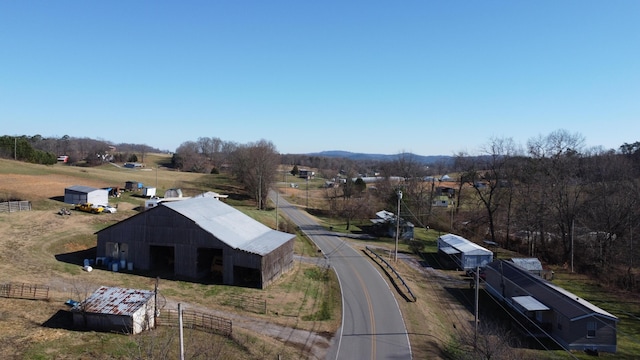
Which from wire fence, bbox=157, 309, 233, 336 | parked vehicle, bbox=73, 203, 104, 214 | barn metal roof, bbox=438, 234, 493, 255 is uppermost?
parked vehicle, bbox=73, 203, 104, 214

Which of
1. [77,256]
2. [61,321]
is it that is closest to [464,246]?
[77,256]

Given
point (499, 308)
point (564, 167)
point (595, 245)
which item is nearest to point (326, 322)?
point (499, 308)

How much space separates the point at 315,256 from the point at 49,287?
91.0 feet

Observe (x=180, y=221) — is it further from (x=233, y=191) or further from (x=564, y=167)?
(x=233, y=191)

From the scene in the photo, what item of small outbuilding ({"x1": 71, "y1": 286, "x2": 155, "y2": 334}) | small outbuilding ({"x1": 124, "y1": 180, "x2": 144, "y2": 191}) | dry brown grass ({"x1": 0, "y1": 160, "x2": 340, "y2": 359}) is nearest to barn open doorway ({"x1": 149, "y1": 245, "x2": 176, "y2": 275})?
dry brown grass ({"x1": 0, "y1": 160, "x2": 340, "y2": 359})

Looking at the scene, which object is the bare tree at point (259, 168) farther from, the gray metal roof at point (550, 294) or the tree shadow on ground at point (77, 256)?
the gray metal roof at point (550, 294)

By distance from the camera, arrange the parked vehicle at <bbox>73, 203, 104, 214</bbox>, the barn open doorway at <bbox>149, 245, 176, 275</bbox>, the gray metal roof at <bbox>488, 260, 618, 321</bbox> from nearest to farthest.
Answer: the gray metal roof at <bbox>488, 260, 618, 321</bbox>, the barn open doorway at <bbox>149, 245, 176, 275</bbox>, the parked vehicle at <bbox>73, 203, 104, 214</bbox>

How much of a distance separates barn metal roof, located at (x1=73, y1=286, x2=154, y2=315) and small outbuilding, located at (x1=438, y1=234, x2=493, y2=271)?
3672 centimetres

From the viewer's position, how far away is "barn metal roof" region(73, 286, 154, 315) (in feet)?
81.6

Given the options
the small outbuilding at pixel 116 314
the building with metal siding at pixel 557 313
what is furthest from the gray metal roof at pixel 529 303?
the small outbuilding at pixel 116 314

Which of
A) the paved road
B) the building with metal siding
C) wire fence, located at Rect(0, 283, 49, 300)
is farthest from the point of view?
the building with metal siding

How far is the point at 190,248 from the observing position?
123ft

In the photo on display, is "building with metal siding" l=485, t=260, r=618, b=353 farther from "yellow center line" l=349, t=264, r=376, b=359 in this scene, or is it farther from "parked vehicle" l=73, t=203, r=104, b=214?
"parked vehicle" l=73, t=203, r=104, b=214

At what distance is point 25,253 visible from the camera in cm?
3706
